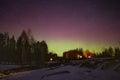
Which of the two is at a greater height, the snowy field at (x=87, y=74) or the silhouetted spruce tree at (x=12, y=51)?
the silhouetted spruce tree at (x=12, y=51)

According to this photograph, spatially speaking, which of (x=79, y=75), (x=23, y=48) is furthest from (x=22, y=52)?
(x=79, y=75)

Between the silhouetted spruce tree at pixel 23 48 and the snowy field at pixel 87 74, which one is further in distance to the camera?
the silhouetted spruce tree at pixel 23 48

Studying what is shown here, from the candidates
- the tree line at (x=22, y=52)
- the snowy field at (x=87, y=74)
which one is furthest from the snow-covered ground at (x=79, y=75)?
Answer: the tree line at (x=22, y=52)

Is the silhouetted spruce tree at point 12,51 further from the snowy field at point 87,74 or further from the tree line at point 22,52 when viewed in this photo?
the snowy field at point 87,74

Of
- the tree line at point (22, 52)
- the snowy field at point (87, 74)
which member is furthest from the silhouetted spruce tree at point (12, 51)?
the snowy field at point (87, 74)

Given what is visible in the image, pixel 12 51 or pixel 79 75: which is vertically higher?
pixel 12 51

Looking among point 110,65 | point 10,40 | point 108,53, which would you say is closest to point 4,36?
point 10,40

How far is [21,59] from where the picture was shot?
99812 millimetres

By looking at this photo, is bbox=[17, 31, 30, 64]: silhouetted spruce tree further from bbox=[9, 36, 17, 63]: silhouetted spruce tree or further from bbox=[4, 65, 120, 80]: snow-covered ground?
bbox=[4, 65, 120, 80]: snow-covered ground

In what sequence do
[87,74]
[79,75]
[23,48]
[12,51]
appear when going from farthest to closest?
1. [12,51]
2. [23,48]
3. [79,75]
4. [87,74]

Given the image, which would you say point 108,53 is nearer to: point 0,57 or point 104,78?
point 0,57

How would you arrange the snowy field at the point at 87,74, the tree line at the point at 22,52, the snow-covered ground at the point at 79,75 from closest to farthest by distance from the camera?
1. the snow-covered ground at the point at 79,75
2. the snowy field at the point at 87,74
3. the tree line at the point at 22,52

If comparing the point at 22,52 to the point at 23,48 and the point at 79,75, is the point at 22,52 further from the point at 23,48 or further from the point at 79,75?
the point at 79,75

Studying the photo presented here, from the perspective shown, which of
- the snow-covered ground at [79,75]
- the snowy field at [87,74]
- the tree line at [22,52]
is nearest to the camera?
the snow-covered ground at [79,75]
